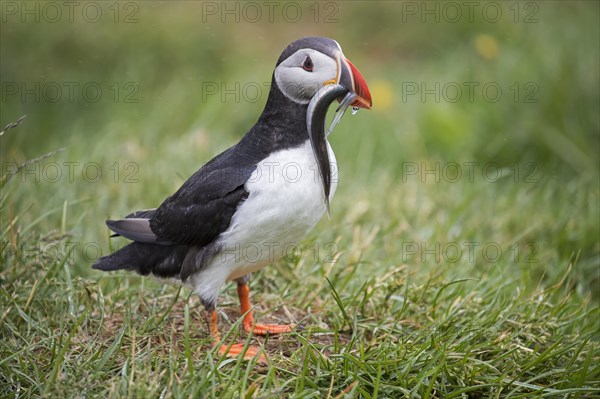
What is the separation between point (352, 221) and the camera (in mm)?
5406

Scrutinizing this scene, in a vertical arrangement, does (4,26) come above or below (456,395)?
above

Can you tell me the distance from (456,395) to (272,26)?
7381 millimetres

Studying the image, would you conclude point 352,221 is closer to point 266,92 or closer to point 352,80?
point 352,80

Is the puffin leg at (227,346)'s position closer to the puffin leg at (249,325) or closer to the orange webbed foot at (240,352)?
the orange webbed foot at (240,352)

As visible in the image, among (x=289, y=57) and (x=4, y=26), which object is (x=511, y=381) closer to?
(x=289, y=57)

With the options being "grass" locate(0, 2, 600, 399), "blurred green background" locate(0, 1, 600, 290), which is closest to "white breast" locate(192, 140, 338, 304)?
"grass" locate(0, 2, 600, 399)

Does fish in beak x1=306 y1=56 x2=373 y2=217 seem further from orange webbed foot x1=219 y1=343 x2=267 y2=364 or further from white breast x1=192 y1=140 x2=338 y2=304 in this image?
orange webbed foot x1=219 y1=343 x2=267 y2=364

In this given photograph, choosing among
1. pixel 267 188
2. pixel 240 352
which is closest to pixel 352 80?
pixel 267 188

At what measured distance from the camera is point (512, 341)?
3.81 meters

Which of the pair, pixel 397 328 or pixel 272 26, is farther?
pixel 272 26

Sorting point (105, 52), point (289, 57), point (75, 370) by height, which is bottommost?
point (75, 370)

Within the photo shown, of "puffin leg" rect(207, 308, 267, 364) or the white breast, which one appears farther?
"puffin leg" rect(207, 308, 267, 364)

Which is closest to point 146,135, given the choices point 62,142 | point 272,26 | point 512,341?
point 62,142

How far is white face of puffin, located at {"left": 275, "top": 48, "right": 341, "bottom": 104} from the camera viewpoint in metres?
3.38
